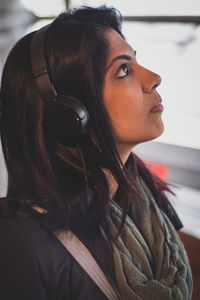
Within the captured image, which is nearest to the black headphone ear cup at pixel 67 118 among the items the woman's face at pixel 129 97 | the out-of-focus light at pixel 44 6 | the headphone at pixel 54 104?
the headphone at pixel 54 104

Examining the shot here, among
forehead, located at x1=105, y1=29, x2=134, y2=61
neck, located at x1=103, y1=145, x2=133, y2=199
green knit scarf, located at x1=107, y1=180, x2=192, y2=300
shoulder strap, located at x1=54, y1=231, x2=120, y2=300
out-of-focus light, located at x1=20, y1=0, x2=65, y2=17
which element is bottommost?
green knit scarf, located at x1=107, y1=180, x2=192, y2=300

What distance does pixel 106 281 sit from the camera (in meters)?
0.77

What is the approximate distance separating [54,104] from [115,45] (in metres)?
0.24

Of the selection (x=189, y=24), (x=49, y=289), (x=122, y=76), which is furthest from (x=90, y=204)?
(x=189, y=24)

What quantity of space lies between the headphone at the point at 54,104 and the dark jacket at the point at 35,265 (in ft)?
0.83

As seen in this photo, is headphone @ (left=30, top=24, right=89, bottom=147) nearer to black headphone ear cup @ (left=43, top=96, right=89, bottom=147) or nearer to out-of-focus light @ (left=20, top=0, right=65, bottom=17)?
black headphone ear cup @ (left=43, top=96, right=89, bottom=147)

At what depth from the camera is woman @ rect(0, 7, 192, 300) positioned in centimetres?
70

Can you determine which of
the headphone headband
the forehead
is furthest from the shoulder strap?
the forehead

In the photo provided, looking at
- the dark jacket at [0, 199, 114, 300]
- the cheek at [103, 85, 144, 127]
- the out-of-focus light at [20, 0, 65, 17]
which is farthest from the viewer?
the out-of-focus light at [20, 0, 65, 17]

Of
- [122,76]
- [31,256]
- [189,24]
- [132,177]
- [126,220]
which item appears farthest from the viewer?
[189,24]

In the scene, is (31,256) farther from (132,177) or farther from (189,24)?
(189,24)

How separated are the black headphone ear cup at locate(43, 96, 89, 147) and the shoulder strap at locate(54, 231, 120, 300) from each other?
25 cm

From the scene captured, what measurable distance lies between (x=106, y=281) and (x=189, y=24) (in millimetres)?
1369

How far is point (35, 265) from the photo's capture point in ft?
2.25
